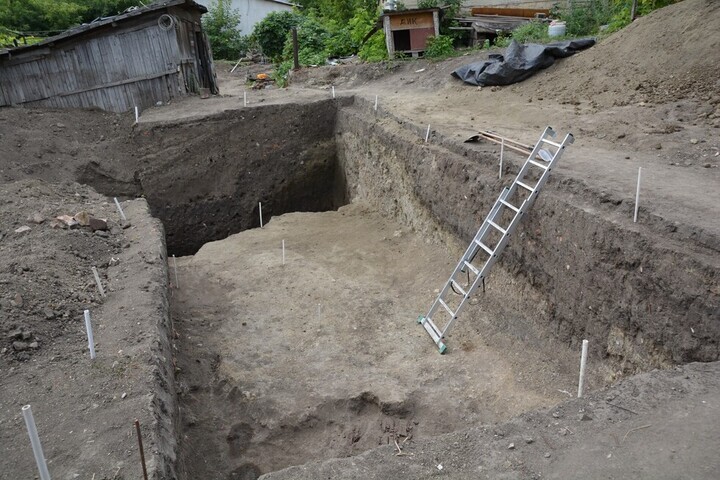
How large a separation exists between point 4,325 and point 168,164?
343 inches

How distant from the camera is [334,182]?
15180mm

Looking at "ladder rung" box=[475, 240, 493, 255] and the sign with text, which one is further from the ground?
the sign with text

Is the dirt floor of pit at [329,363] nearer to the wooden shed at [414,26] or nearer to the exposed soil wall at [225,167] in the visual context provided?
the exposed soil wall at [225,167]

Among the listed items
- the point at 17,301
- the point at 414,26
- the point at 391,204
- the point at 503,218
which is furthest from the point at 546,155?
the point at 414,26

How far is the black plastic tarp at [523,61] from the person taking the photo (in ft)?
42.7

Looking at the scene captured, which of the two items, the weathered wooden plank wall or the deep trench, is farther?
the weathered wooden plank wall

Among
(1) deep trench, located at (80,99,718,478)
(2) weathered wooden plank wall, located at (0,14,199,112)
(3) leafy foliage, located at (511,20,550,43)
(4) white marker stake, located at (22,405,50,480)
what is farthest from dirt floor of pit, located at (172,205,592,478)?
(3) leafy foliage, located at (511,20,550,43)

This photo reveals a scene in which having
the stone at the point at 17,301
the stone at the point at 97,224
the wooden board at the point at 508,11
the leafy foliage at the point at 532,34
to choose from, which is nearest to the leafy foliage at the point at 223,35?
the wooden board at the point at 508,11

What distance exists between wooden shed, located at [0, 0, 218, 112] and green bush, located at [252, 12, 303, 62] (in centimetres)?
1192

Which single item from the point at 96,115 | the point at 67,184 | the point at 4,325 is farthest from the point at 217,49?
the point at 4,325

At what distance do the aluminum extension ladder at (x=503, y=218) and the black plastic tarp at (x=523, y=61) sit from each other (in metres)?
6.24

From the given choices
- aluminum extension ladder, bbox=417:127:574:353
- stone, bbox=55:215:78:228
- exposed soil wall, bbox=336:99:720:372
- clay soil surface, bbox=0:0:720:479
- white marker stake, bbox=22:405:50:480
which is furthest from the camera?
stone, bbox=55:215:78:228

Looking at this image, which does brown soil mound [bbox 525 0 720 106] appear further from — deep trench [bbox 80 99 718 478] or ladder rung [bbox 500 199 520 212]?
ladder rung [bbox 500 199 520 212]

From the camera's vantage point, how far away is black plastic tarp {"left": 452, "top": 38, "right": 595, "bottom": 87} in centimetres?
1301
